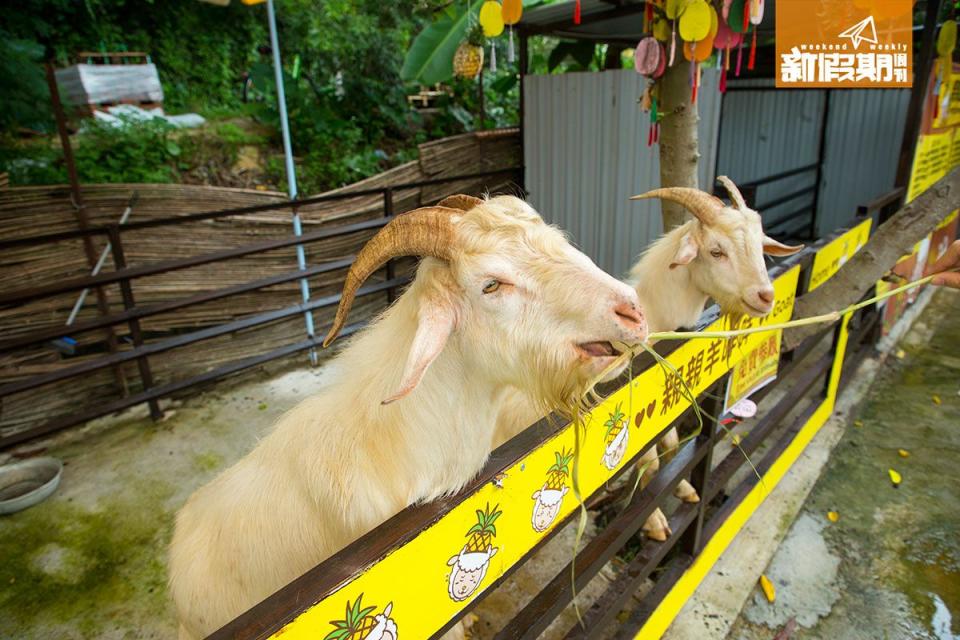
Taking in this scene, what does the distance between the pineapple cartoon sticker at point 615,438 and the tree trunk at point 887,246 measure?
175cm

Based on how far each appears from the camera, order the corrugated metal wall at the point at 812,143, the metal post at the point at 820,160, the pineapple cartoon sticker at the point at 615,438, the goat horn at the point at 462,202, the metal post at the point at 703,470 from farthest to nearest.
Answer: the metal post at the point at 820,160, the corrugated metal wall at the point at 812,143, the metal post at the point at 703,470, the pineapple cartoon sticker at the point at 615,438, the goat horn at the point at 462,202

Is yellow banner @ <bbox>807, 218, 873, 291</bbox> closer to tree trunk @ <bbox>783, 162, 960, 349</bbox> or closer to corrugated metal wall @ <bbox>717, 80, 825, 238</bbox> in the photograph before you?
tree trunk @ <bbox>783, 162, 960, 349</bbox>

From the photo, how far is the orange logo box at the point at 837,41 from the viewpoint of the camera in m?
2.34

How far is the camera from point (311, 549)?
5.61ft

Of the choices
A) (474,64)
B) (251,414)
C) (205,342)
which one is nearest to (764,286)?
(474,64)

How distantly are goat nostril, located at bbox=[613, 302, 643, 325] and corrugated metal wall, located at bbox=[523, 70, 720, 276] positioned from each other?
4.27m

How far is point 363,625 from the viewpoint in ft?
3.73

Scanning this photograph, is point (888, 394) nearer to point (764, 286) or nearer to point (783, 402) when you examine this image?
point (783, 402)

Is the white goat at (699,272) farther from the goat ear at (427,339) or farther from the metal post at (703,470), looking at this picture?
the goat ear at (427,339)

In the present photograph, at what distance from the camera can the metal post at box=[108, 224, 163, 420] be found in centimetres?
402

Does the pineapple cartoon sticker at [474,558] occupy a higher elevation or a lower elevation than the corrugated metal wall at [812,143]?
lower

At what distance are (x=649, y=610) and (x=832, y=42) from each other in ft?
8.59

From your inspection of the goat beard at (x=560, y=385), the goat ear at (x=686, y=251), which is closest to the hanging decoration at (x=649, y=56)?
the goat ear at (x=686, y=251)

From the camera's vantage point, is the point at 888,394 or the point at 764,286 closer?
the point at 764,286
